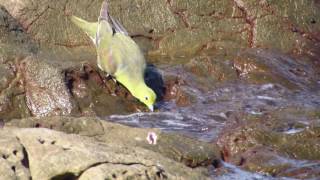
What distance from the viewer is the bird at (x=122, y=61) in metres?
7.67

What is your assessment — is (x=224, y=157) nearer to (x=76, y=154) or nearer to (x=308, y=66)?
(x=76, y=154)

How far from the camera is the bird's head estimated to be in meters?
7.57

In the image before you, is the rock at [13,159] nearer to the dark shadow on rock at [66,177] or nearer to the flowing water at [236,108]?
the dark shadow on rock at [66,177]

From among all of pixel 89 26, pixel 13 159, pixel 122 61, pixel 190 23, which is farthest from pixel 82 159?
pixel 190 23

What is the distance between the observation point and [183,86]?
29.2 feet

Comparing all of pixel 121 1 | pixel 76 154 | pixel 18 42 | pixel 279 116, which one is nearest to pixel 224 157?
pixel 279 116

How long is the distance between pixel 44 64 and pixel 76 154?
11.9 ft

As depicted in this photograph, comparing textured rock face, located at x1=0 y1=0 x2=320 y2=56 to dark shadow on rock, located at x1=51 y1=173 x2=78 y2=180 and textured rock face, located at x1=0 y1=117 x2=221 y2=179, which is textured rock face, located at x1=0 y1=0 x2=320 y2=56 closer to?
textured rock face, located at x1=0 y1=117 x2=221 y2=179

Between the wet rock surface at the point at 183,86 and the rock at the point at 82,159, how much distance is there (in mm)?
13

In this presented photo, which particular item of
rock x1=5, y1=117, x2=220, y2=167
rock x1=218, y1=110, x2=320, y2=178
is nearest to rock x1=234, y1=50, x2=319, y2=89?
rock x1=218, y1=110, x2=320, y2=178

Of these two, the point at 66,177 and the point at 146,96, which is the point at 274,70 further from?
the point at 66,177

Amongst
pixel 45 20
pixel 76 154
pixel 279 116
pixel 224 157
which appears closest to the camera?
pixel 76 154

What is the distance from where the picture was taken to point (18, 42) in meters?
9.23

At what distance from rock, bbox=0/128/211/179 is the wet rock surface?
0.01 meters
